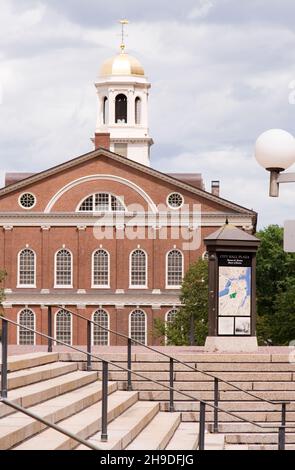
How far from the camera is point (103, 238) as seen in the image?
235 ft

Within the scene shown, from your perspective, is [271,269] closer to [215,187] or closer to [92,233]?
[215,187]

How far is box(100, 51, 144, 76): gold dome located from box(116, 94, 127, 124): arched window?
2.00 m

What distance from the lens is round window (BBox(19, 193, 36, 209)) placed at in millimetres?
72250

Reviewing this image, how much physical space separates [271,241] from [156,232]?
13.9 m

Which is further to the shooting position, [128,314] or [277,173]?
[128,314]

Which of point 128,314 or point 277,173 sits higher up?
point 277,173

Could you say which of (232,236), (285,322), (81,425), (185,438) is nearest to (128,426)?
(81,425)

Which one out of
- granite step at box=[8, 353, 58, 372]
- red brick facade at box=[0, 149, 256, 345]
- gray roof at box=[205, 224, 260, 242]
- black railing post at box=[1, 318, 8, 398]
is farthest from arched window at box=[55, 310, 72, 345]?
black railing post at box=[1, 318, 8, 398]

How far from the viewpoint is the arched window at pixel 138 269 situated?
71375 millimetres

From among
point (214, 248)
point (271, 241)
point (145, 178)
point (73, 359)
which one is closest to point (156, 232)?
point (145, 178)
